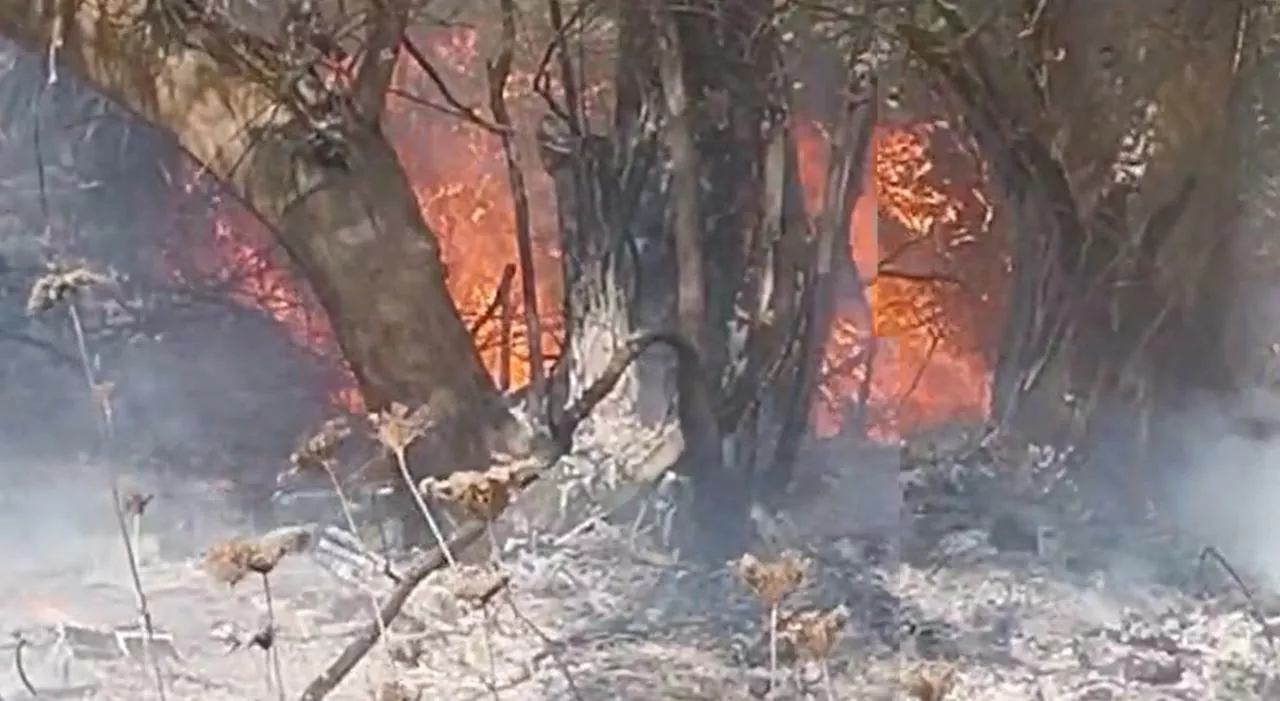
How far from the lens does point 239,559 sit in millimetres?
852

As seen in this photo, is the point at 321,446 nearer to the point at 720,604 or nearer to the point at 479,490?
the point at 479,490

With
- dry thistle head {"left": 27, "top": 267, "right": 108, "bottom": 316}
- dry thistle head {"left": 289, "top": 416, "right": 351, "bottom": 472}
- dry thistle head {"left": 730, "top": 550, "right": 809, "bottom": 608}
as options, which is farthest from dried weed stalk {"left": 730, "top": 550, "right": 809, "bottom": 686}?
dry thistle head {"left": 27, "top": 267, "right": 108, "bottom": 316}

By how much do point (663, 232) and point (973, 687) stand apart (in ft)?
0.90

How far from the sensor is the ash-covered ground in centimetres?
87

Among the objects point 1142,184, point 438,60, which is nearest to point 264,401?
point 438,60

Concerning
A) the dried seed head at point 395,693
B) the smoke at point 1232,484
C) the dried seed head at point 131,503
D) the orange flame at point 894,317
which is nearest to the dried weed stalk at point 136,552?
the dried seed head at point 131,503

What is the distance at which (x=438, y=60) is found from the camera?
2.87ft

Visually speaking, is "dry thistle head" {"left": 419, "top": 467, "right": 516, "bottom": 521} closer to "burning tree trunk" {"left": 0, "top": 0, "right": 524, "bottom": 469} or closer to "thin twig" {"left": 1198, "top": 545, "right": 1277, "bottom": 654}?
"burning tree trunk" {"left": 0, "top": 0, "right": 524, "bottom": 469}

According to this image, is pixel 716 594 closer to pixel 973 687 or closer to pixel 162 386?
pixel 973 687

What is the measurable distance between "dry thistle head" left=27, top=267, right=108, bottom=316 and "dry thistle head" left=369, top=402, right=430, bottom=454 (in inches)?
5.7

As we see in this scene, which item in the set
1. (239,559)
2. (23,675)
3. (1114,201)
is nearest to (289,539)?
(239,559)

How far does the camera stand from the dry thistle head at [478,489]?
2.85ft

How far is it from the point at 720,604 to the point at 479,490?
135mm

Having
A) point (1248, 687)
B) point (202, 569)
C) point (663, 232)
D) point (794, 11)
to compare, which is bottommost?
point (1248, 687)
